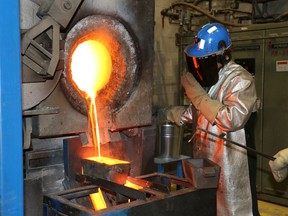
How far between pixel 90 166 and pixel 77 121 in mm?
245

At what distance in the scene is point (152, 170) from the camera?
2.41m

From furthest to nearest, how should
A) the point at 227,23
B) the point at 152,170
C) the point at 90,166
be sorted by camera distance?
the point at 227,23
the point at 152,170
the point at 90,166

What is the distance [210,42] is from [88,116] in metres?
0.95

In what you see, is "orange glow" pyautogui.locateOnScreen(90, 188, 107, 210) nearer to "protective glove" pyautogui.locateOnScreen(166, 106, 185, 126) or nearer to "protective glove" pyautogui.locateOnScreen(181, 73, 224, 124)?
"protective glove" pyautogui.locateOnScreen(181, 73, 224, 124)

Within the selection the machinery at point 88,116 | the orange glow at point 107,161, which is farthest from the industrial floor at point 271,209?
the orange glow at point 107,161

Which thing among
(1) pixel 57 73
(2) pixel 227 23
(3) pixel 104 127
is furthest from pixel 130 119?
(2) pixel 227 23

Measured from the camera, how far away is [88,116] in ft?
6.66

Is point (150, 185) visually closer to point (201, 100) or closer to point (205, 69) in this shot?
point (201, 100)

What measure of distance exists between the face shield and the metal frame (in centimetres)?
139

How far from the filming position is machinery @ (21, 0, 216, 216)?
5.63 feet

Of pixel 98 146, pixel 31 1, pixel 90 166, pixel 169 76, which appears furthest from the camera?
pixel 169 76

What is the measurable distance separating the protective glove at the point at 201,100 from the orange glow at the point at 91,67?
2.06 feet

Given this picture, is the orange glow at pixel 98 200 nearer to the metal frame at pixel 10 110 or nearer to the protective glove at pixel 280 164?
the metal frame at pixel 10 110

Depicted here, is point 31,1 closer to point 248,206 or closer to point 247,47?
point 248,206
